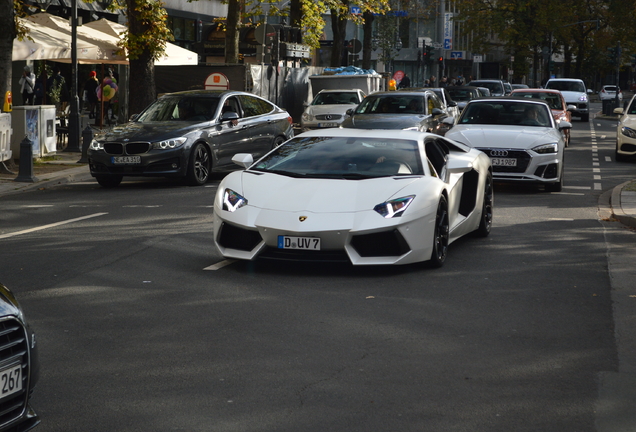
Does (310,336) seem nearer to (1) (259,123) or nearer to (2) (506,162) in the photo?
(2) (506,162)

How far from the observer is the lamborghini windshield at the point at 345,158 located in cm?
879

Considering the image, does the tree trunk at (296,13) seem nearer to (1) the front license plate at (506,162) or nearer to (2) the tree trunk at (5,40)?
(2) the tree trunk at (5,40)

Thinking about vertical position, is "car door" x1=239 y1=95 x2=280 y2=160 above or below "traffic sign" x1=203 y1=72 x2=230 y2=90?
below

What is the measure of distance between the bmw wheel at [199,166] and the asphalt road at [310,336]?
520 cm

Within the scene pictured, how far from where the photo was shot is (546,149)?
1552cm

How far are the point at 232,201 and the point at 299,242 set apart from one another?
34.3 inches

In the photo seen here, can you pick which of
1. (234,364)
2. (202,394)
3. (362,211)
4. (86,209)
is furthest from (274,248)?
(86,209)

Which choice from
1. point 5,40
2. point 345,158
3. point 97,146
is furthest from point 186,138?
point 345,158

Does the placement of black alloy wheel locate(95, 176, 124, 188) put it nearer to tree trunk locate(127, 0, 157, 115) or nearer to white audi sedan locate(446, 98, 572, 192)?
white audi sedan locate(446, 98, 572, 192)

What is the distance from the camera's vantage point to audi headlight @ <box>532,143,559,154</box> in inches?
610

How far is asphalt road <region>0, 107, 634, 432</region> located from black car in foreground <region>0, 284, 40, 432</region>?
0.72 m

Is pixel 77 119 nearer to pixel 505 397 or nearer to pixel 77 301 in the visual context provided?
pixel 77 301

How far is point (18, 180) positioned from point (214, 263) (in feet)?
29.3

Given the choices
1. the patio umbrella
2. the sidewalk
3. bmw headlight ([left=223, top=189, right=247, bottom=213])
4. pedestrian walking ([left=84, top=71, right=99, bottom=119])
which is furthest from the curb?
pedestrian walking ([left=84, top=71, right=99, bottom=119])
